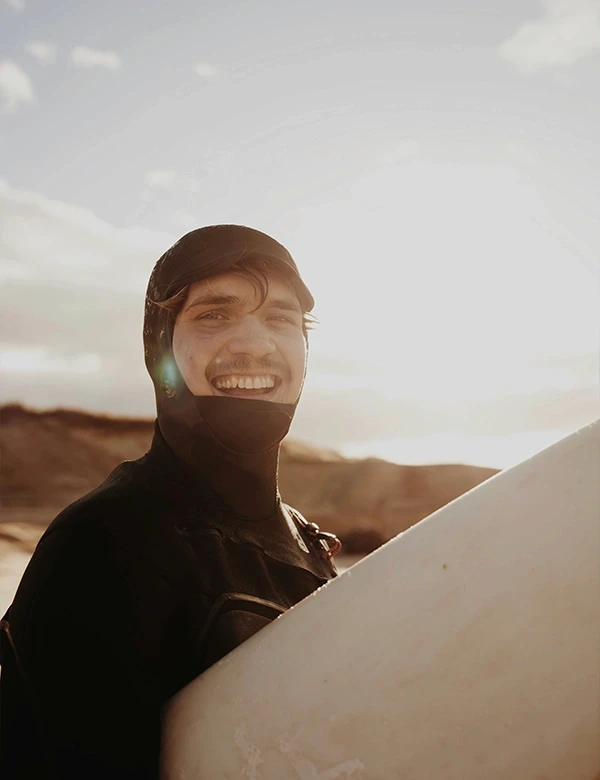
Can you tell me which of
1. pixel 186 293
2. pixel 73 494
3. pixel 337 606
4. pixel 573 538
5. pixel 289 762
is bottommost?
pixel 73 494

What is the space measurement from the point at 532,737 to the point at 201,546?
0.75 meters

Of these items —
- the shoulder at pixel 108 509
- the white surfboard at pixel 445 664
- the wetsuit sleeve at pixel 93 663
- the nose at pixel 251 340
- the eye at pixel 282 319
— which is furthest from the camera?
the eye at pixel 282 319

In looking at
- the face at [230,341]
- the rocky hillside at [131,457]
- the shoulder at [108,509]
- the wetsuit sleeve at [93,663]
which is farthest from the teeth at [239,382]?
the rocky hillside at [131,457]

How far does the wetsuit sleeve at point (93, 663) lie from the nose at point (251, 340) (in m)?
0.60

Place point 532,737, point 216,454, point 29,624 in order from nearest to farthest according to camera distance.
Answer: point 532,737 → point 29,624 → point 216,454

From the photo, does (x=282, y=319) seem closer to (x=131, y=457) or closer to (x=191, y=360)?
(x=191, y=360)

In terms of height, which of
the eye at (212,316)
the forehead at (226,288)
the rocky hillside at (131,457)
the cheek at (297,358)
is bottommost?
the rocky hillside at (131,457)

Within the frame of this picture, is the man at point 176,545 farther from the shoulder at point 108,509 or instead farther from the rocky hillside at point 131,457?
the rocky hillside at point 131,457

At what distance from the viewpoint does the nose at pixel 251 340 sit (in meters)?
1.82

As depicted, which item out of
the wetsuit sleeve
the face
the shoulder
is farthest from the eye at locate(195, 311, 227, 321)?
the wetsuit sleeve

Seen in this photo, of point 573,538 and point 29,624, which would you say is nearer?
point 573,538

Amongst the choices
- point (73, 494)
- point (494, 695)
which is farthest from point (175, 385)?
point (73, 494)

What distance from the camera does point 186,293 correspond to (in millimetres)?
1877

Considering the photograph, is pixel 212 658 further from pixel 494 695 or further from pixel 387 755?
pixel 494 695
